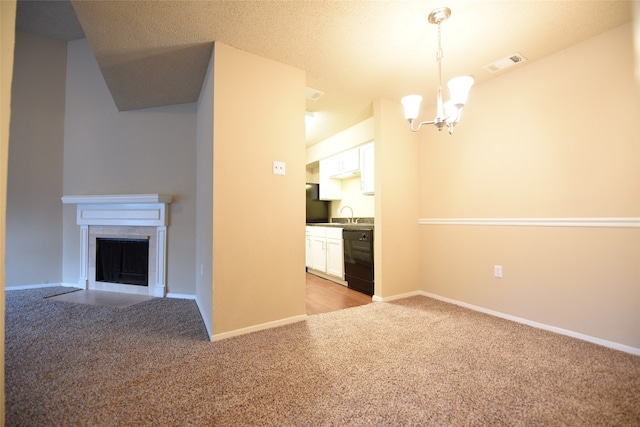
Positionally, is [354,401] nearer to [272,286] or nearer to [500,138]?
[272,286]

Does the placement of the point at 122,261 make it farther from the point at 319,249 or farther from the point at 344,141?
the point at 344,141

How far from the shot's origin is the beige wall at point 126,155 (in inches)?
126

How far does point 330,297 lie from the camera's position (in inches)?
123

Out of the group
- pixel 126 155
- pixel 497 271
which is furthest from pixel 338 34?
pixel 126 155

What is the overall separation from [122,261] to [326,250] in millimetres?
2736

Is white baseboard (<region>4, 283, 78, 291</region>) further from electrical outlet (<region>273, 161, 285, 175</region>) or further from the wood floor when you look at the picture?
electrical outlet (<region>273, 161, 285, 175</region>)

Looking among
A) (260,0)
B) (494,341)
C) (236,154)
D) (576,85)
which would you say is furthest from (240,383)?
(576,85)

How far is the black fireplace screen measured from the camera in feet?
10.8

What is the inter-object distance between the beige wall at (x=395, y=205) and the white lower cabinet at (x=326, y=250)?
818 mm

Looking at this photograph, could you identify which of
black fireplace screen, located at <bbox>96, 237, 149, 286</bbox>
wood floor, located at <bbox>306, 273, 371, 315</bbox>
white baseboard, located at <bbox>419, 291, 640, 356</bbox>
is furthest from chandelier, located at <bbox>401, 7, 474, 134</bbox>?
black fireplace screen, located at <bbox>96, 237, 149, 286</bbox>

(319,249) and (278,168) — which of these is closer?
(278,168)

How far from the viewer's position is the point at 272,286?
2.21 m

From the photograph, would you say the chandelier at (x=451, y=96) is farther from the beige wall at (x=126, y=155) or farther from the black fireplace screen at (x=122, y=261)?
the black fireplace screen at (x=122, y=261)

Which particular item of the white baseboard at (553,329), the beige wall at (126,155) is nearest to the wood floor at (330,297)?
the white baseboard at (553,329)
